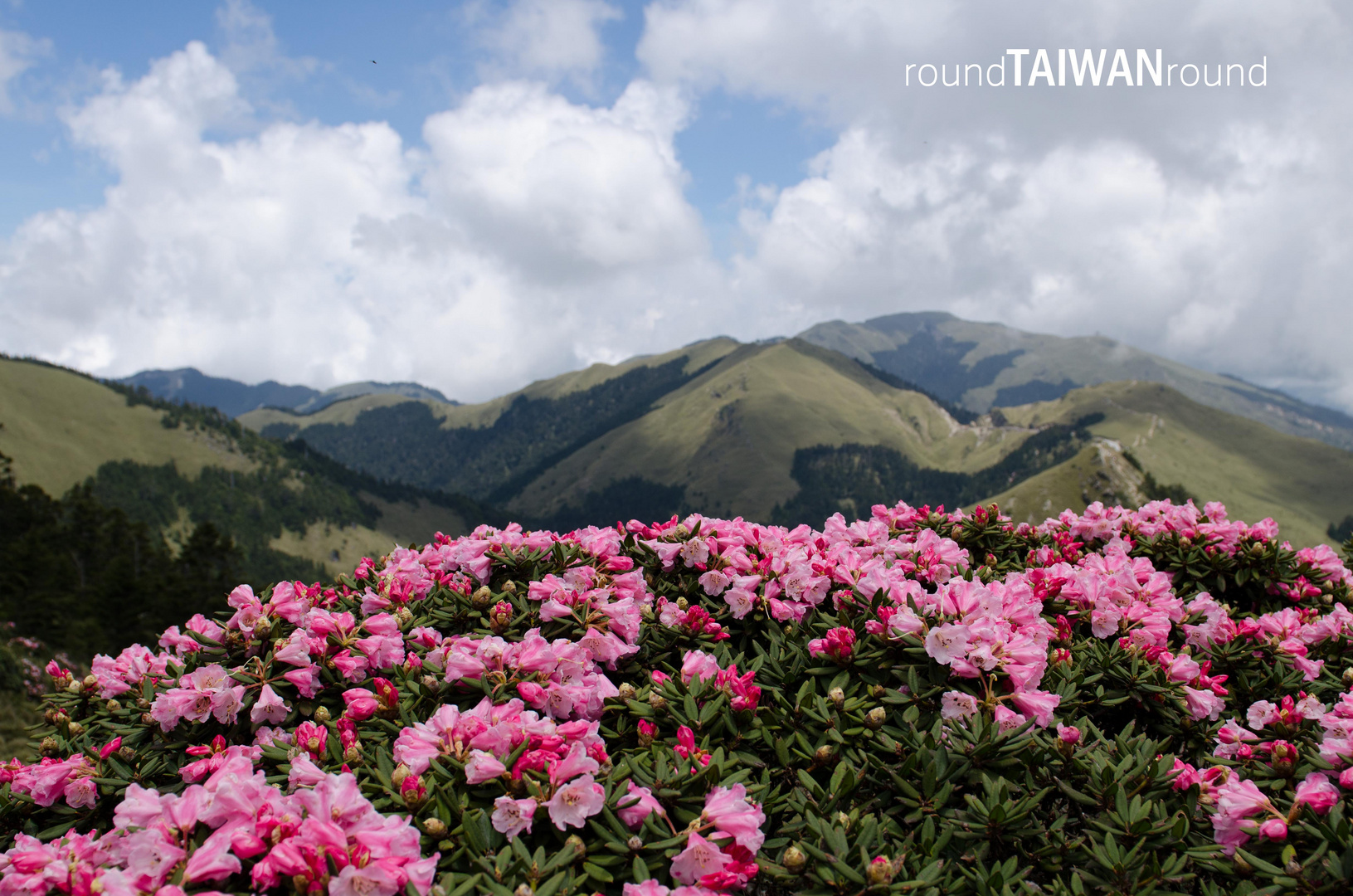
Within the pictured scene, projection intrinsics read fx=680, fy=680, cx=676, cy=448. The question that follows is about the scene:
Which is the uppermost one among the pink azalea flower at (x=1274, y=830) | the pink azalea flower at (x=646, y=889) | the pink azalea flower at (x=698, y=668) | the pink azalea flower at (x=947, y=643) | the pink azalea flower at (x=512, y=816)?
the pink azalea flower at (x=947, y=643)

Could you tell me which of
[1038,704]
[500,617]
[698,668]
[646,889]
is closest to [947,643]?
[1038,704]

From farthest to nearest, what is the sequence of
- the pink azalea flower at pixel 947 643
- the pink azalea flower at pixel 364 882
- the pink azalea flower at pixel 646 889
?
Answer: the pink azalea flower at pixel 947 643, the pink azalea flower at pixel 646 889, the pink azalea flower at pixel 364 882

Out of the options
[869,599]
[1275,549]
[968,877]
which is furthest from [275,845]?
[1275,549]

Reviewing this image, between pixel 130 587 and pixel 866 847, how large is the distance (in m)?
82.9

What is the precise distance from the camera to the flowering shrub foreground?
11.0ft

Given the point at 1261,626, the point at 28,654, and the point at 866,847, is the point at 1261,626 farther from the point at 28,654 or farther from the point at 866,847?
the point at 28,654

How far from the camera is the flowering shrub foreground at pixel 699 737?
337 centimetres

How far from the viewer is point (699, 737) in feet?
14.1

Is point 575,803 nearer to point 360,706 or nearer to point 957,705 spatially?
point 360,706

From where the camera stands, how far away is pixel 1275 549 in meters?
→ 7.63

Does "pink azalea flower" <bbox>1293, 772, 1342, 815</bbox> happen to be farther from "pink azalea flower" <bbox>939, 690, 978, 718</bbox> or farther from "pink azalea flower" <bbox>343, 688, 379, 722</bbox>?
"pink azalea flower" <bbox>343, 688, 379, 722</bbox>

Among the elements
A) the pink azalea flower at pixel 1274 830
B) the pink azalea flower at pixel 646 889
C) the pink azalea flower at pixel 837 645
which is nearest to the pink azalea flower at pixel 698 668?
the pink azalea flower at pixel 837 645

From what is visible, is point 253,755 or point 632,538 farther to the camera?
point 632,538

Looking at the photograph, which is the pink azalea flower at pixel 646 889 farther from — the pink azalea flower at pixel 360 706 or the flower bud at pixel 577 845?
the pink azalea flower at pixel 360 706
